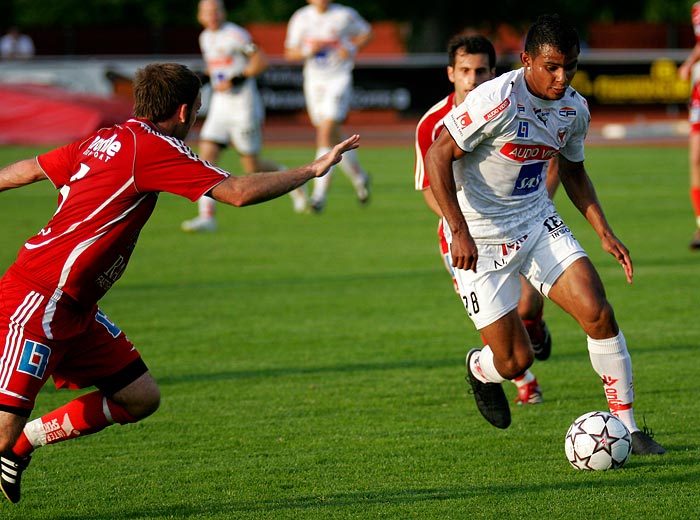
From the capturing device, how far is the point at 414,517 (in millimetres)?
4578

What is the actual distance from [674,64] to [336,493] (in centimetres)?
2468

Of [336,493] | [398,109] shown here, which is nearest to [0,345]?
[336,493]

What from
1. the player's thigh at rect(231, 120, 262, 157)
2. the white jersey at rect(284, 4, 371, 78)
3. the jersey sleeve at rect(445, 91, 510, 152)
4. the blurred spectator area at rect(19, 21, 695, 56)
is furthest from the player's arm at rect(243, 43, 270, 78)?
the blurred spectator area at rect(19, 21, 695, 56)

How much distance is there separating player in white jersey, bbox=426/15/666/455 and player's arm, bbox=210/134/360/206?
3.41 ft

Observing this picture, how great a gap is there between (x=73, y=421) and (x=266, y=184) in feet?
4.56

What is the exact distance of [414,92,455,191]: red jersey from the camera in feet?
20.8

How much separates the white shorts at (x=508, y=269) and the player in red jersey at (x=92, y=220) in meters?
1.31

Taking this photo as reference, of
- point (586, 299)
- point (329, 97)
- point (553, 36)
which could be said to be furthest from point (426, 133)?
point (329, 97)

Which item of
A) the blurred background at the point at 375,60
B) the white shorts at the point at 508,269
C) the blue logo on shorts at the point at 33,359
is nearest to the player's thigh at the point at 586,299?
the white shorts at the point at 508,269

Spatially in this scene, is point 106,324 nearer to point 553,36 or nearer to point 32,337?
point 32,337

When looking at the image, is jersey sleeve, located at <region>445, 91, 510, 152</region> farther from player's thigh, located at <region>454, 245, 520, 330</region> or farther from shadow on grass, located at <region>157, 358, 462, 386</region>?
shadow on grass, located at <region>157, 358, 462, 386</region>

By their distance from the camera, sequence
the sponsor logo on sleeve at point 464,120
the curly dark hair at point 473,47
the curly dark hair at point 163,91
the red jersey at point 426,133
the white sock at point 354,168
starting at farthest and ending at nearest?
the white sock at point 354,168 → the curly dark hair at point 473,47 → the red jersey at point 426,133 → the sponsor logo on sleeve at point 464,120 → the curly dark hair at point 163,91

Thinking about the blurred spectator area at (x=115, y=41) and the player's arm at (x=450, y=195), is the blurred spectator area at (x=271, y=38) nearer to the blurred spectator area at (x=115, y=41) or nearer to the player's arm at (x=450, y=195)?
the blurred spectator area at (x=115, y=41)

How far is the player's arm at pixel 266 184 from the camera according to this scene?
4.42 m
